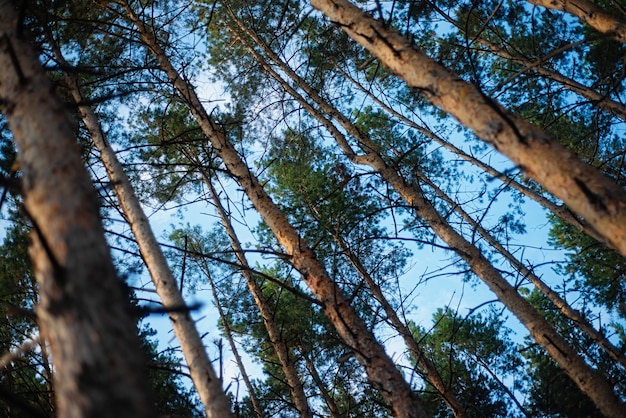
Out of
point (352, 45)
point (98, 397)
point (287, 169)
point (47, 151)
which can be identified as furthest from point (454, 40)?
point (98, 397)

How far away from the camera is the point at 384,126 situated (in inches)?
419

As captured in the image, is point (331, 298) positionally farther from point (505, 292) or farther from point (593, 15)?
point (593, 15)

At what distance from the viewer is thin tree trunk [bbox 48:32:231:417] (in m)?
2.92

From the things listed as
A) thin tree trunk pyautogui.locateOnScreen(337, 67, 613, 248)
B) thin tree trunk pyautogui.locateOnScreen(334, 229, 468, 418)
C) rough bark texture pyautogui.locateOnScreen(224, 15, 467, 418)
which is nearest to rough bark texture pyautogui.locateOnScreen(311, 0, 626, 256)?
thin tree trunk pyautogui.locateOnScreen(334, 229, 468, 418)

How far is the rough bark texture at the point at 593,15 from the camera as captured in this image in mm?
4523

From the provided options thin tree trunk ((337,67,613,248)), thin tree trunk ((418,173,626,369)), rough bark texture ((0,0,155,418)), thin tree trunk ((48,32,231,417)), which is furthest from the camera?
thin tree trunk ((337,67,613,248))

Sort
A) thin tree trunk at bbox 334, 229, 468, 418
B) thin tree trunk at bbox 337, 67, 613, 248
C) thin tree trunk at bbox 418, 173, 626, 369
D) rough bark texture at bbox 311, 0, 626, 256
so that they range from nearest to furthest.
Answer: rough bark texture at bbox 311, 0, 626, 256 < thin tree trunk at bbox 334, 229, 468, 418 < thin tree trunk at bbox 418, 173, 626, 369 < thin tree trunk at bbox 337, 67, 613, 248

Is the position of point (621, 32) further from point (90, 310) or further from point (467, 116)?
point (90, 310)

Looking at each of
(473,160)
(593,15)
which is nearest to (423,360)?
(473,160)

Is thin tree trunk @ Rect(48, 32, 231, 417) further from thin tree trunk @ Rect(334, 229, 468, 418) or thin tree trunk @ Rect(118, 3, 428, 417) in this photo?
thin tree trunk @ Rect(334, 229, 468, 418)

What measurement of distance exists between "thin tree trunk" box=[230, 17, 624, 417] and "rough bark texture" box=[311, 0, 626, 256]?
7.74 feet

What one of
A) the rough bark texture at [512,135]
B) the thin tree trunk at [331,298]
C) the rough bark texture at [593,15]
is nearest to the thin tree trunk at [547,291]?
the rough bark texture at [593,15]

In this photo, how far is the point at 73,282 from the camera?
4.55ft

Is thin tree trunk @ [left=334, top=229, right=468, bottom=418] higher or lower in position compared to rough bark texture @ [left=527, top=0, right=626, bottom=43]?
lower
